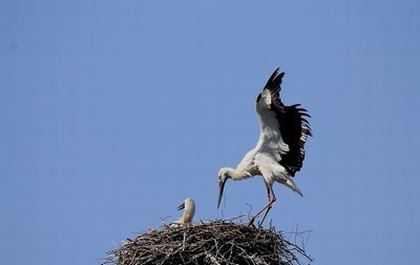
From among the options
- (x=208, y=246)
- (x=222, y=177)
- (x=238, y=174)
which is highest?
(x=222, y=177)

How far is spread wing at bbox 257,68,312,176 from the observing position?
14383 millimetres

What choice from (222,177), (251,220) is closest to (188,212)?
(251,220)

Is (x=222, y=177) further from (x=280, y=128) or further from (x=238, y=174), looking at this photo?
(x=280, y=128)

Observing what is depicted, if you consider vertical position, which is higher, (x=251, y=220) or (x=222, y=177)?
(x=222, y=177)

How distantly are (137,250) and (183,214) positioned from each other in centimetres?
152

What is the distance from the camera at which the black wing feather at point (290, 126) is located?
14.3 meters

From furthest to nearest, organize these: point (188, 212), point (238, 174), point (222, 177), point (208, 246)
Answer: point (222, 177) → point (238, 174) → point (188, 212) → point (208, 246)

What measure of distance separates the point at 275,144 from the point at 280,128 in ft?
0.86

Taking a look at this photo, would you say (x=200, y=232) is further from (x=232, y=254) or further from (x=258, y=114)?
(x=258, y=114)

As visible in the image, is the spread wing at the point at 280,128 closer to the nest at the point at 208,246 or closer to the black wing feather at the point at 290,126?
the black wing feather at the point at 290,126

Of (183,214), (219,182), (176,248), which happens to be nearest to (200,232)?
(176,248)

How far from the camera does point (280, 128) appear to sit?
583 inches

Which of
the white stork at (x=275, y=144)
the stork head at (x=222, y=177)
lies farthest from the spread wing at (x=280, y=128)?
the stork head at (x=222, y=177)

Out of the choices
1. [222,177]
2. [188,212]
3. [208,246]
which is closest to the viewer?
[208,246]
